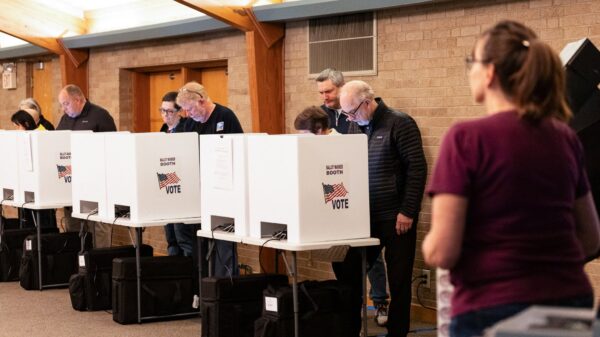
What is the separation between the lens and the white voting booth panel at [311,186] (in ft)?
15.2

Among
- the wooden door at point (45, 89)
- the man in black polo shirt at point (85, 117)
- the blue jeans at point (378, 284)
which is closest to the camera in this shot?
the blue jeans at point (378, 284)

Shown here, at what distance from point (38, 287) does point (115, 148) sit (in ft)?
6.64

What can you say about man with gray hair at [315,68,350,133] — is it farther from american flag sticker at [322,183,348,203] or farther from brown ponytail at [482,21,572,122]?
brown ponytail at [482,21,572,122]

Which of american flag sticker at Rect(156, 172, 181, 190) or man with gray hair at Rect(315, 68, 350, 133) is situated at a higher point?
man with gray hair at Rect(315, 68, 350, 133)

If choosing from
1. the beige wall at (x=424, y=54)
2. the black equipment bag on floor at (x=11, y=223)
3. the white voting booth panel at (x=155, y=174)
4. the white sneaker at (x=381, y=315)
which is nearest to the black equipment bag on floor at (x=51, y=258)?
the black equipment bag on floor at (x=11, y=223)

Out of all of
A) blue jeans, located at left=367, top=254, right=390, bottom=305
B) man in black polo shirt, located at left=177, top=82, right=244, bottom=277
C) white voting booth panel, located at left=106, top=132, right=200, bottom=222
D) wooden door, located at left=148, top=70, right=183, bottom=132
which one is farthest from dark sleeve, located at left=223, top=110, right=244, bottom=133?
wooden door, located at left=148, top=70, right=183, bottom=132

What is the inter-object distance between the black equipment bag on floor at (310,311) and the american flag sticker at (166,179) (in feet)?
4.44

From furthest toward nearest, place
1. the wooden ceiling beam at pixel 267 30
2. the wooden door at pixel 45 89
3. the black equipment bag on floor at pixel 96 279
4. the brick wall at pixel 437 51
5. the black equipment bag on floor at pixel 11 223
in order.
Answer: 1. the wooden door at pixel 45 89
2. the black equipment bag on floor at pixel 11 223
3. the wooden ceiling beam at pixel 267 30
4. the black equipment bag on floor at pixel 96 279
5. the brick wall at pixel 437 51

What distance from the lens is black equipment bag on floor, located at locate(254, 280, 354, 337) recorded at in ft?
16.0

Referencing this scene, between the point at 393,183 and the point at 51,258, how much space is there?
3.55m

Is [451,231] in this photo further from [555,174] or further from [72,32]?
[72,32]

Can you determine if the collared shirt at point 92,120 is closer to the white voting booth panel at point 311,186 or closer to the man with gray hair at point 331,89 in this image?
the man with gray hair at point 331,89

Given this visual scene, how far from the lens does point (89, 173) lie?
21.1 ft

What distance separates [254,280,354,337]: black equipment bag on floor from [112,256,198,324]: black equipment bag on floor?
1.37 meters
